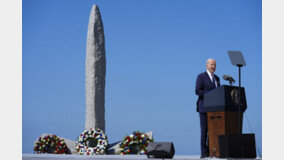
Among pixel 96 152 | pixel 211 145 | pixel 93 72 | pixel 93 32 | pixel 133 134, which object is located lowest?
pixel 96 152

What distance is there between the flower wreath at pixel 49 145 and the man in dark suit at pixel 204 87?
6831 mm

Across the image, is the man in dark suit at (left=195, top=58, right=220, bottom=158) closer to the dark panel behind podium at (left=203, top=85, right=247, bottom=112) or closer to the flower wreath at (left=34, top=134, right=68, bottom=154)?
the dark panel behind podium at (left=203, top=85, right=247, bottom=112)

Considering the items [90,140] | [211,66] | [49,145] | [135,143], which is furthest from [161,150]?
[49,145]

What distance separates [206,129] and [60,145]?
272 inches

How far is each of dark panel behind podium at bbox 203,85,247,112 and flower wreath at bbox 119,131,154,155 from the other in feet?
16.5

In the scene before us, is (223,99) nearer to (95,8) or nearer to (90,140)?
(90,140)

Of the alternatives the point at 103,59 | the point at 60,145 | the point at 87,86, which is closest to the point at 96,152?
the point at 60,145

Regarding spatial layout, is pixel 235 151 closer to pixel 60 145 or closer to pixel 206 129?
pixel 206 129

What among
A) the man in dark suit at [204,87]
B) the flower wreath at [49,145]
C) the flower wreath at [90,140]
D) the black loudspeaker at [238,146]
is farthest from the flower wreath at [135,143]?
the black loudspeaker at [238,146]

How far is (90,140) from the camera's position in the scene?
35.9 ft

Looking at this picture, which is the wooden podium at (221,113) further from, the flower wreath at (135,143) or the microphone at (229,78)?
the flower wreath at (135,143)

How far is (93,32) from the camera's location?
11.9 m

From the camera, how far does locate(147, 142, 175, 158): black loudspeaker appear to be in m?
4.88

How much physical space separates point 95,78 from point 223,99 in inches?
292
